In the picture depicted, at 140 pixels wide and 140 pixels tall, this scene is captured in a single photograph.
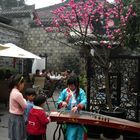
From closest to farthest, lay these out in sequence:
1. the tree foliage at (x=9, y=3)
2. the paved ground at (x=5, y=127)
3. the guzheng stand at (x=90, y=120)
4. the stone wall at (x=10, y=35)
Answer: the guzheng stand at (x=90, y=120) → the paved ground at (x=5, y=127) → the stone wall at (x=10, y=35) → the tree foliage at (x=9, y=3)

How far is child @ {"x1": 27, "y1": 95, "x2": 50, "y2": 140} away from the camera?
5.11 m

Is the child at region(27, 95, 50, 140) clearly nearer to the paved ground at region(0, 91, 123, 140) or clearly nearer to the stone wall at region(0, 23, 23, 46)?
the paved ground at region(0, 91, 123, 140)

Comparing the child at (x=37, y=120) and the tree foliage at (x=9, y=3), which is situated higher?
the tree foliage at (x=9, y=3)

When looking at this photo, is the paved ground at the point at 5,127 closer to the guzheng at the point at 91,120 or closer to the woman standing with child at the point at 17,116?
the woman standing with child at the point at 17,116

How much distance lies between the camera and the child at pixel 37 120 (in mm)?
5109

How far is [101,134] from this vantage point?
764 centimetres

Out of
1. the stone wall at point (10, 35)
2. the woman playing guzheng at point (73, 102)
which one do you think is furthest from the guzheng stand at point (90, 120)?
the stone wall at point (10, 35)

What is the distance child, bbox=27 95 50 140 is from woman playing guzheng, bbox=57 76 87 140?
40 cm

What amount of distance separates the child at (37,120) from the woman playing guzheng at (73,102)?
40 centimetres

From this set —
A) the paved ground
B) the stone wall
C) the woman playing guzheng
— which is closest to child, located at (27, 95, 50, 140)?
the woman playing guzheng

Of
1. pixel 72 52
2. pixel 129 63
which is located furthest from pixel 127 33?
pixel 72 52

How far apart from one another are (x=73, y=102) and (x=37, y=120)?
0.71 metres

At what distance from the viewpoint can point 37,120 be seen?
512cm

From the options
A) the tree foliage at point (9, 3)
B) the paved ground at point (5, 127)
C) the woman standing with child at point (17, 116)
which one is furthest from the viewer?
the tree foliage at point (9, 3)
